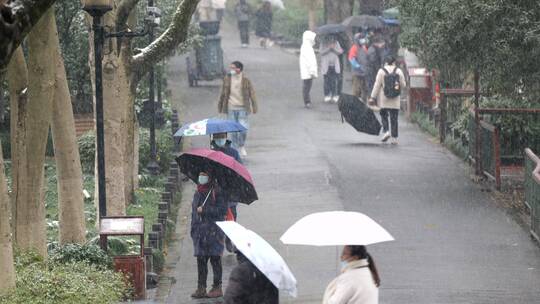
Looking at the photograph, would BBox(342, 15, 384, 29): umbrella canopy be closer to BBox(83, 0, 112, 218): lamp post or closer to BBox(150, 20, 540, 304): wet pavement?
BBox(150, 20, 540, 304): wet pavement

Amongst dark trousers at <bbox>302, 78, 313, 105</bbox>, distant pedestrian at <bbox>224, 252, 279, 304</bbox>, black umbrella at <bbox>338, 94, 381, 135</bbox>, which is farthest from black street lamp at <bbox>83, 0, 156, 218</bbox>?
dark trousers at <bbox>302, 78, 313, 105</bbox>

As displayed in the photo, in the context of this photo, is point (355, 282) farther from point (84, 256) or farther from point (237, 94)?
point (237, 94)

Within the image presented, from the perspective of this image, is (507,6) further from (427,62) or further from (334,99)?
(334,99)

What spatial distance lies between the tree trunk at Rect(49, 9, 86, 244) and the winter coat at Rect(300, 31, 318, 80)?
53.1 feet

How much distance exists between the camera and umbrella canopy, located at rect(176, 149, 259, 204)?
14.2 m

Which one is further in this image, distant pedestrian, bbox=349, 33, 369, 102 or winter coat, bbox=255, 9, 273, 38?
winter coat, bbox=255, 9, 273, 38

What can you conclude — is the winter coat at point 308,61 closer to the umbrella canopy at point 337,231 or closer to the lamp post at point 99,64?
the lamp post at point 99,64

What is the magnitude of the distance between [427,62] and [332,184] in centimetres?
252

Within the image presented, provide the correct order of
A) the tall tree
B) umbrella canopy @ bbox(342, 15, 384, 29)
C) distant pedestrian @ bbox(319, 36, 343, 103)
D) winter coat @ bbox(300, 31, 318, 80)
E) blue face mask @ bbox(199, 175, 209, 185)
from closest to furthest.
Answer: blue face mask @ bbox(199, 175, 209, 185), the tall tree, winter coat @ bbox(300, 31, 318, 80), distant pedestrian @ bbox(319, 36, 343, 103), umbrella canopy @ bbox(342, 15, 384, 29)

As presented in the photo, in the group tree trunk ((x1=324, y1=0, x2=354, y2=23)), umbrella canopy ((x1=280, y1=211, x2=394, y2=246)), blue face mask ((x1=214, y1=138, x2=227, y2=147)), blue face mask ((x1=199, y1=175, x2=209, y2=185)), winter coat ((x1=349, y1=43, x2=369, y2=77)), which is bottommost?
blue face mask ((x1=199, y1=175, x2=209, y2=185))

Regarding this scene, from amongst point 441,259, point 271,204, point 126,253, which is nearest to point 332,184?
point 271,204

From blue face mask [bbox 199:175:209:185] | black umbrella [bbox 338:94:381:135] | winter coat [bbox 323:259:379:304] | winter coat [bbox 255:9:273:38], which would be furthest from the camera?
winter coat [bbox 255:9:273:38]

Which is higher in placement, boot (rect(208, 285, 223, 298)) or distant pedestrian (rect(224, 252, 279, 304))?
distant pedestrian (rect(224, 252, 279, 304))

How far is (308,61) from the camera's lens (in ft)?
103
